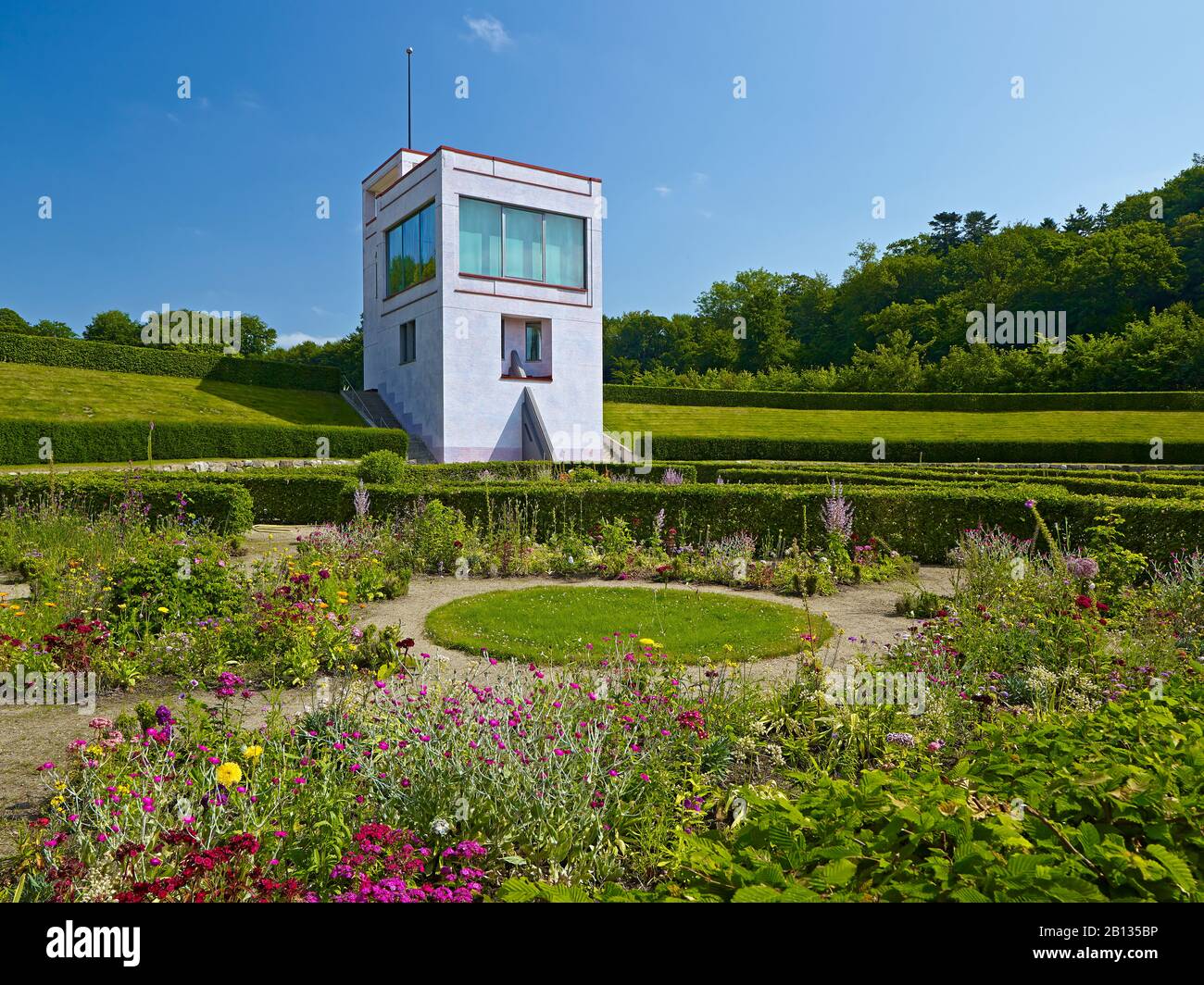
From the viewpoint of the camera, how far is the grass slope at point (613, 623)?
5.55 metres

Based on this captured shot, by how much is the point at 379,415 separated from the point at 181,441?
7.72 metres

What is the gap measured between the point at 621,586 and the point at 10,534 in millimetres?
6816

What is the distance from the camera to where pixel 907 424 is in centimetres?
3048

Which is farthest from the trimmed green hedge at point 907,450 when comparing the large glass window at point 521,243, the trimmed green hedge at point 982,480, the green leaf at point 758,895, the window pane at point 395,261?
the green leaf at point 758,895

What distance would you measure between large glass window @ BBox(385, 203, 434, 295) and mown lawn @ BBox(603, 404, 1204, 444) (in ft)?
29.5

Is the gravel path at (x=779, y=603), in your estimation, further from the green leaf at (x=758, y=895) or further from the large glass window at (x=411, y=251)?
the large glass window at (x=411, y=251)

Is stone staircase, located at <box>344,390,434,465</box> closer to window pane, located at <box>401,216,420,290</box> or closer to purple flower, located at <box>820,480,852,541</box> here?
window pane, located at <box>401,216,420,290</box>

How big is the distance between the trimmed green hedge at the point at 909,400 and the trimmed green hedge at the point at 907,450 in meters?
7.07

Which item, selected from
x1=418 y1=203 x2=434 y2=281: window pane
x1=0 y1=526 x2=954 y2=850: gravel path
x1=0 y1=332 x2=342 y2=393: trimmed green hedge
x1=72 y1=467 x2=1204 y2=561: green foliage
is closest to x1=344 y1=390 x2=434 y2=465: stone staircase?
x1=0 y1=332 x2=342 y2=393: trimmed green hedge

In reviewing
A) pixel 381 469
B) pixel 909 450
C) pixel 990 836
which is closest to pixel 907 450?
pixel 909 450

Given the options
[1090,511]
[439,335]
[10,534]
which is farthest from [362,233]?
[1090,511]

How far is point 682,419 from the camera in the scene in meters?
30.8
